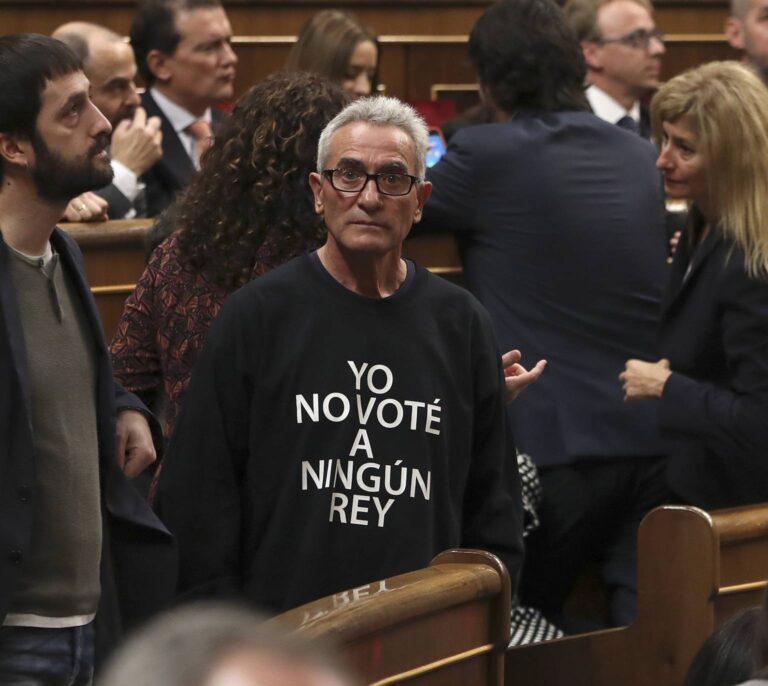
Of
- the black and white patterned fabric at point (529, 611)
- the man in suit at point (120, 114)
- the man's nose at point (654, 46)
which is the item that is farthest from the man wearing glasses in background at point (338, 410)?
the man's nose at point (654, 46)

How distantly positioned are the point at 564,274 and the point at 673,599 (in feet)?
2.63

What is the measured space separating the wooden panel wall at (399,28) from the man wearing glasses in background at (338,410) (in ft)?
11.1

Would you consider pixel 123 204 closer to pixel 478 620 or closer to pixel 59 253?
pixel 59 253

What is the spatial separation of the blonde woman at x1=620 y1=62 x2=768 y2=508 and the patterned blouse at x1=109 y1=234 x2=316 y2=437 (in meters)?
0.87

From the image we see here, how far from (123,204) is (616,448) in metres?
1.44

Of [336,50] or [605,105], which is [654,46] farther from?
[336,50]

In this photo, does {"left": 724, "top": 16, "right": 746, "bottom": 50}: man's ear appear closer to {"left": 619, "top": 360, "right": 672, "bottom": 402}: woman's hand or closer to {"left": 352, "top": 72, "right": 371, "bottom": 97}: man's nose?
{"left": 352, "top": 72, "right": 371, "bottom": 97}: man's nose

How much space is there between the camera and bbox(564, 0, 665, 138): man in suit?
5.04m

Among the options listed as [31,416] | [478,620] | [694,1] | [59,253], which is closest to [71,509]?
[31,416]

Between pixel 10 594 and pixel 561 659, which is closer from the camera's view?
pixel 10 594

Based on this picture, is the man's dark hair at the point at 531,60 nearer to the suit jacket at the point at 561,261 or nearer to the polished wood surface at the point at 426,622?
the suit jacket at the point at 561,261

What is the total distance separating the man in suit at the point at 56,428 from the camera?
84.4 inches

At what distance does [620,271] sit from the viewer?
3.48 meters

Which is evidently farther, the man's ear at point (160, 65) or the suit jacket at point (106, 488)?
the man's ear at point (160, 65)
